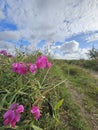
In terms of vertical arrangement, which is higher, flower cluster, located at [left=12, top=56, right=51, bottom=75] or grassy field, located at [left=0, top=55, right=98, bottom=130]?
flower cluster, located at [left=12, top=56, right=51, bottom=75]

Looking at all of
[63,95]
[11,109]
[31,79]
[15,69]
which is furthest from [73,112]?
[11,109]

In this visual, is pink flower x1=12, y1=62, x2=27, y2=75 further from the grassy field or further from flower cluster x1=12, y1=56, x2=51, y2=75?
the grassy field

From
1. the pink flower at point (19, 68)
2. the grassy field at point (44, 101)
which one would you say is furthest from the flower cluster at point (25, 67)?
the grassy field at point (44, 101)

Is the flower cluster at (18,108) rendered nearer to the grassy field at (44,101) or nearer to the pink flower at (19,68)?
the pink flower at (19,68)

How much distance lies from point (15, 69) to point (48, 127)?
77cm

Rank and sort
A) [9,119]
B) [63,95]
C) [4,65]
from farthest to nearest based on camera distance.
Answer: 1. [63,95]
2. [4,65]
3. [9,119]

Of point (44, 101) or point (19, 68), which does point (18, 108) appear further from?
point (44, 101)

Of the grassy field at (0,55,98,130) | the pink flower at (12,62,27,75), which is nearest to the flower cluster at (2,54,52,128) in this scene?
the pink flower at (12,62,27,75)

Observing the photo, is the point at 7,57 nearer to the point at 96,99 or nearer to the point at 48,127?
the point at 48,127

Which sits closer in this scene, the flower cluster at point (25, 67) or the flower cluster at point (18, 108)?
the flower cluster at point (18, 108)

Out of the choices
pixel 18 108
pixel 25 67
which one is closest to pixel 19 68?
pixel 25 67

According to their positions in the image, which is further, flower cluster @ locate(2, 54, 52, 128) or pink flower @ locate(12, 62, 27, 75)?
pink flower @ locate(12, 62, 27, 75)

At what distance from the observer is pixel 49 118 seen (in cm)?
229

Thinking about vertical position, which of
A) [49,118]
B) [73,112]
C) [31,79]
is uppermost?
[31,79]
